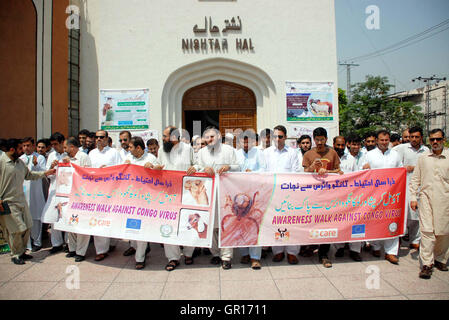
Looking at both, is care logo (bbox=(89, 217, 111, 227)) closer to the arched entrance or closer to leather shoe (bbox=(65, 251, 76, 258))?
leather shoe (bbox=(65, 251, 76, 258))

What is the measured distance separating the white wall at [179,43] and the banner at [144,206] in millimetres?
3809

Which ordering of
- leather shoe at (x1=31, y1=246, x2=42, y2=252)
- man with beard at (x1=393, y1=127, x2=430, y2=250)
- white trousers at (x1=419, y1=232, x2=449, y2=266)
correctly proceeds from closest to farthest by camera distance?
Answer: 1. white trousers at (x1=419, y1=232, x2=449, y2=266)
2. man with beard at (x1=393, y1=127, x2=430, y2=250)
3. leather shoe at (x1=31, y1=246, x2=42, y2=252)

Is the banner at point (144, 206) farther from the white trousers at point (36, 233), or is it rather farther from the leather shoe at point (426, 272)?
the leather shoe at point (426, 272)

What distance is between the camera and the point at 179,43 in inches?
301

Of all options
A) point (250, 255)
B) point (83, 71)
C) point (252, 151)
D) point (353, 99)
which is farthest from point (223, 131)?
point (353, 99)

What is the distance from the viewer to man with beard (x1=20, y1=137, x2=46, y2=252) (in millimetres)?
4736

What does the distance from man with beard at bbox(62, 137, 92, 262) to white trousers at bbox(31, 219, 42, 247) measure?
2.57 feet

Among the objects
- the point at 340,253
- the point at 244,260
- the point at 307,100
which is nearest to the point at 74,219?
the point at 244,260

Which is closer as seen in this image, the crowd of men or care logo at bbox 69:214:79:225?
the crowd of men

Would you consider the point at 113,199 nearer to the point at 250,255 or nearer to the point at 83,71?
the point at 250,255

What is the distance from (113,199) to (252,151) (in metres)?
2.41

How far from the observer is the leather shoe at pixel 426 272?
3449 mm

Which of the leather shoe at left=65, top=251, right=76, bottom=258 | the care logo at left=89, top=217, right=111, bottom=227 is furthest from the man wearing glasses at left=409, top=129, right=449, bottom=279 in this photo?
the leather shoe at left=65, top=251, right=76, bottom=258

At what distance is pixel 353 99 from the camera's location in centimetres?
2100
